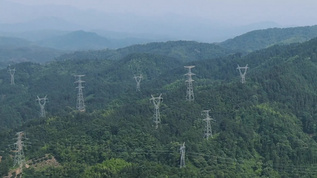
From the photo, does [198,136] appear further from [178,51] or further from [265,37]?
[265,37]

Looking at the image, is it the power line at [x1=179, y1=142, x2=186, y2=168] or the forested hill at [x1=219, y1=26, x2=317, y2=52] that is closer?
the power line at [x1=179, y1=142, x2=186, y2=168]

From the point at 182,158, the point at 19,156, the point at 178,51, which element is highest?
the point at 178,51

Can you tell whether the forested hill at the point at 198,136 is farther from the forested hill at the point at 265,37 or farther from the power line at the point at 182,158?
the forested hill at the point at 265,37

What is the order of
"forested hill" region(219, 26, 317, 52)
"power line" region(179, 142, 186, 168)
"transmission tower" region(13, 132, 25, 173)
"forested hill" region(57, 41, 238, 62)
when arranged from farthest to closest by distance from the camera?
"forested hill" region(219, 26, 317, 52)
"forested hill" region(57, 41, 238, 62)
"power line" region(179, 142, 186, 168)
"transmission tower" region(13, 132, 25, 173)

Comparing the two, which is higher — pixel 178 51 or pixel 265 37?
pixel 265 37

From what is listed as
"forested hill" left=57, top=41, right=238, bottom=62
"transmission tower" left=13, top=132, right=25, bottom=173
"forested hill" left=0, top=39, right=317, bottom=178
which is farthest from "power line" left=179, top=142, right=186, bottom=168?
"forested hill" left=57, top=41, right=238, bottom=62

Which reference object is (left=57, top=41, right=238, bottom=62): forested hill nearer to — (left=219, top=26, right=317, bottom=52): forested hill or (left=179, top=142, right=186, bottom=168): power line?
(left=219, top=26, right=317, bottom=52): forested hill

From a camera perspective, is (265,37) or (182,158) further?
(265,37)

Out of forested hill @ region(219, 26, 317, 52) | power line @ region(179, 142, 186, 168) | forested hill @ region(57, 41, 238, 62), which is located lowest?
power line @ region(179, 142, 186, 168)

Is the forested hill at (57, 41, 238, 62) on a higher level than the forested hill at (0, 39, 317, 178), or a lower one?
higher

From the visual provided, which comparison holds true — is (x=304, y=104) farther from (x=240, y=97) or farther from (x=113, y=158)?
(x=113, y=158)

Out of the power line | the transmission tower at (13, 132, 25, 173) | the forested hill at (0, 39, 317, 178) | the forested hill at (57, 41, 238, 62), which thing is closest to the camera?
the transmission tower at (13, 132, 25, 173)

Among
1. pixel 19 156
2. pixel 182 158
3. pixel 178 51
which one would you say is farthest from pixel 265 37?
pixel 19 156
